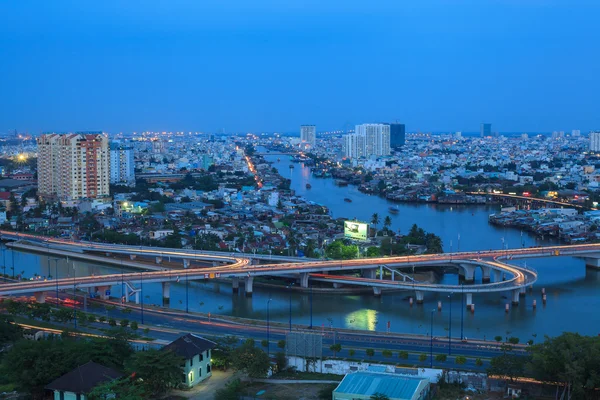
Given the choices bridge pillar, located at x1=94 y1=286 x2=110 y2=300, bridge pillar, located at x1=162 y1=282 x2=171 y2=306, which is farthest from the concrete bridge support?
bridge pillar, located at x1=94 y1=286 x2=110 y2=300

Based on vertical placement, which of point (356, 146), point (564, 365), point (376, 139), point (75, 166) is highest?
point (376, 139)

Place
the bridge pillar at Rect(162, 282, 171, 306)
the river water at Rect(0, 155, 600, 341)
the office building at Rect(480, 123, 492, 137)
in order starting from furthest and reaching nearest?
the office building at Rect(480, 123, 492, 137)
the bridge pillar at Rect(162, 282, 171, 306)
the river water at Rect(0, 155, 600, 341)

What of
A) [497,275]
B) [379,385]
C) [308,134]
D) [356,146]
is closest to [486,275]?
[497,275]

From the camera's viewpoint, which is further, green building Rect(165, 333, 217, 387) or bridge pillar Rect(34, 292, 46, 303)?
bridge pillar Rect(34, 292, 46, 303)

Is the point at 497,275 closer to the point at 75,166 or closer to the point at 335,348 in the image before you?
the point at 335,348

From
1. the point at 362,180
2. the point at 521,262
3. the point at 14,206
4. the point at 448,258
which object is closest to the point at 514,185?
the point at 362,180

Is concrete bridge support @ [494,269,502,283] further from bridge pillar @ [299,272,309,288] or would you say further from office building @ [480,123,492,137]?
office building @ [480,123,492,137]

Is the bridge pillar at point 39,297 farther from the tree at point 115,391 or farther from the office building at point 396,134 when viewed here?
the office building at point 396,134
